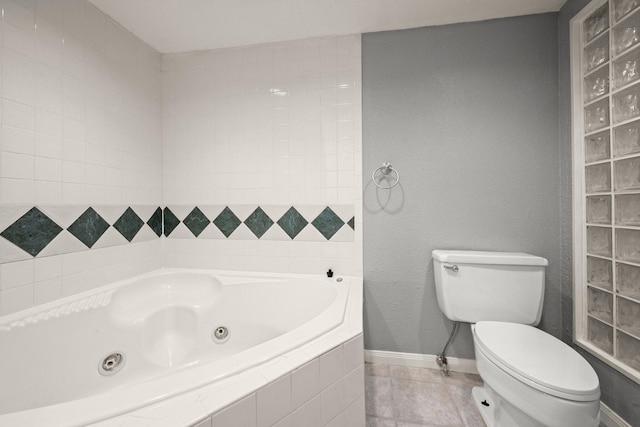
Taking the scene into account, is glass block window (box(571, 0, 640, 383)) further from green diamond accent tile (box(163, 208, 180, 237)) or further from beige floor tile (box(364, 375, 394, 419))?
green diamond accent tile (box(163, 208, 180, 237))

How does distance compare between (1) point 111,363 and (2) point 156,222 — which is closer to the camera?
(1) point 111,363

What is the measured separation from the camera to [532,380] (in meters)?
0.82

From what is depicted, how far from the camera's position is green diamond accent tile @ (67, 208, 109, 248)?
1.20 metres

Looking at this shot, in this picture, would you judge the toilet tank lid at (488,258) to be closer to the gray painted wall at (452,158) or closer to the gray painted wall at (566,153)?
the gray painted wall at (452,158)

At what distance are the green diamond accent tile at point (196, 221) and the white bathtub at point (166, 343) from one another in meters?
0.30

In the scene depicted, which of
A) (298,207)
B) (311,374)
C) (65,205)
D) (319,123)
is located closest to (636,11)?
(319,123)

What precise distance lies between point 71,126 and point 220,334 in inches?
52.6

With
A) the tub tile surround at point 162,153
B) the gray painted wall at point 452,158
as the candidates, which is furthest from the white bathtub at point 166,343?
the gray painted wall at point 452,158

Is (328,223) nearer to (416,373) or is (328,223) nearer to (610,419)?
(416,373)

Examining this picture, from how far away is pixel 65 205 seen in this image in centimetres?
115

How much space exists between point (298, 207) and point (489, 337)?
3.94ft

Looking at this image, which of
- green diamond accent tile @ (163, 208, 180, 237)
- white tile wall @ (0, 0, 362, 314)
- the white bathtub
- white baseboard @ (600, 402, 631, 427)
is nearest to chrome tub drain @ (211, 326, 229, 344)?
the white bathtub

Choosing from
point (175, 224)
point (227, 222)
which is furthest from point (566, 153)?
point (175, 224)

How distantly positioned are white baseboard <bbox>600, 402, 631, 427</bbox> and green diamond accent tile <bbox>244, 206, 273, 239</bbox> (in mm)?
1923
